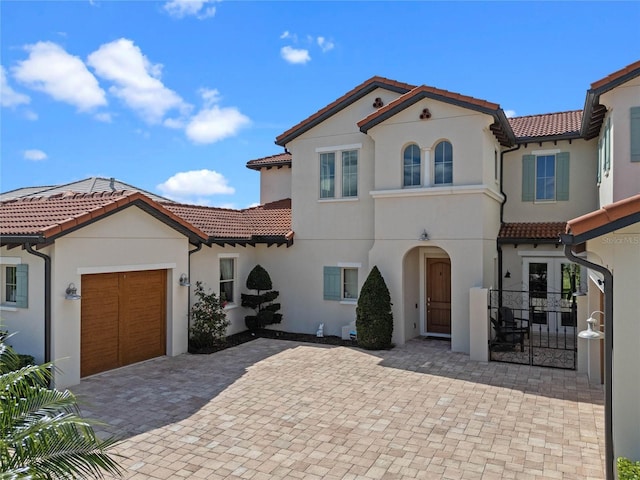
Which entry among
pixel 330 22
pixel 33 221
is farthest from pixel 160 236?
pixel 330 22

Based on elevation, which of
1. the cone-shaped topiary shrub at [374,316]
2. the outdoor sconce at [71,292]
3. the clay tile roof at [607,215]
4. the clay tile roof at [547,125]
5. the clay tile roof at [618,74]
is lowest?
the cone-shaped topiary shrub at [374,316]

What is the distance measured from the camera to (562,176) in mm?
18656

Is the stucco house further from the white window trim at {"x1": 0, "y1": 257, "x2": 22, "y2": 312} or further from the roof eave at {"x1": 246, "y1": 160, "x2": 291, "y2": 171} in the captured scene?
the roof eave at {"x1": 246, "y1": 160, "x2": 291, "y2": 171}

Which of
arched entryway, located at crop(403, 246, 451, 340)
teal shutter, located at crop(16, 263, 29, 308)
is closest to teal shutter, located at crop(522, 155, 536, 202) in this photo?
arched entryway, located at crop(403, 246, 451, 340)

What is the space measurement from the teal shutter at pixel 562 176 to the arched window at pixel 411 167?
672 centimetres

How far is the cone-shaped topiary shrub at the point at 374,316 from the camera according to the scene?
1589 centimetres

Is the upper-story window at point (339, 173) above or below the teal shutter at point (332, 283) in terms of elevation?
above

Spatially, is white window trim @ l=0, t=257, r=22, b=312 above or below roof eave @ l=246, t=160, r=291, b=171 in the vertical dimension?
below

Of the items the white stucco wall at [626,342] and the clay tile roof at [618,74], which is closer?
the white stucco wall at [626,342]

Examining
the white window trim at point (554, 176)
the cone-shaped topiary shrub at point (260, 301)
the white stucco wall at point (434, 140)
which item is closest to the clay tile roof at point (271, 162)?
the cone-shaped topiary shrub at point (260, 301)

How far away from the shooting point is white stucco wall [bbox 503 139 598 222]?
18234 millimetres

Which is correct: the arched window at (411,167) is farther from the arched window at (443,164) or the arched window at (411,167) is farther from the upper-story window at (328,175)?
the upper-story window at (328,175)

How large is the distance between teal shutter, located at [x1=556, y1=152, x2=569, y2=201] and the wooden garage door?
636 inches

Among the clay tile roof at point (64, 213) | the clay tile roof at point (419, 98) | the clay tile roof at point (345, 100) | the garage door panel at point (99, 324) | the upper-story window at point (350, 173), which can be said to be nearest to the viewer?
the clay tile roof at point (64, 213)
